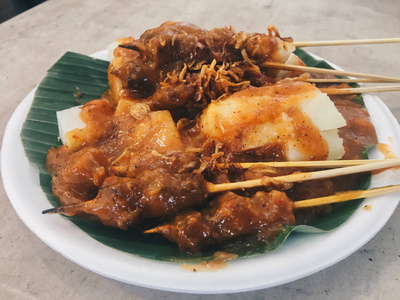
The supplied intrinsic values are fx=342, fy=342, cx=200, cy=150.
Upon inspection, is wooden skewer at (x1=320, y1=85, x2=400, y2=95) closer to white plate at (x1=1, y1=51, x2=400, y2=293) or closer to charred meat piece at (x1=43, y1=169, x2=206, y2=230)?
white plate at (x1=1, y1=51, x2=400, y2=293)

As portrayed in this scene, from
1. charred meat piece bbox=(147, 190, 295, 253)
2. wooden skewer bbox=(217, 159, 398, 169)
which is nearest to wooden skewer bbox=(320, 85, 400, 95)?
wooden skewer bbox=(217, 159, 398, 169)

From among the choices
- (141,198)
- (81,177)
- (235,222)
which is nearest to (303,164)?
(235,222)

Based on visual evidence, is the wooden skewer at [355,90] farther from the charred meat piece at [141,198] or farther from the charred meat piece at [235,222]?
the charred meat piece at [141,198]

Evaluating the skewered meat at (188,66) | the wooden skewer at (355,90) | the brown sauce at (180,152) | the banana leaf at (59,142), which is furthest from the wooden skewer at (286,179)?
the wooden skewer at (355,90)

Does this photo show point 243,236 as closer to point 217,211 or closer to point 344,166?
point 217,211

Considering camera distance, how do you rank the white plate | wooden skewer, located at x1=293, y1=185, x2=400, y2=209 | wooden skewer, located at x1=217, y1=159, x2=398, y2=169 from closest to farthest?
1. the white plate
2. wooden skewer, located at x1=293, y1=185, x2=400, y2=209
3. wooden skewer, located at x1=217, y1=159, x2=398, y2=169

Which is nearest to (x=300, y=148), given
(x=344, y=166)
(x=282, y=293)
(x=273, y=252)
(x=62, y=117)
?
(x=344, y=166)
